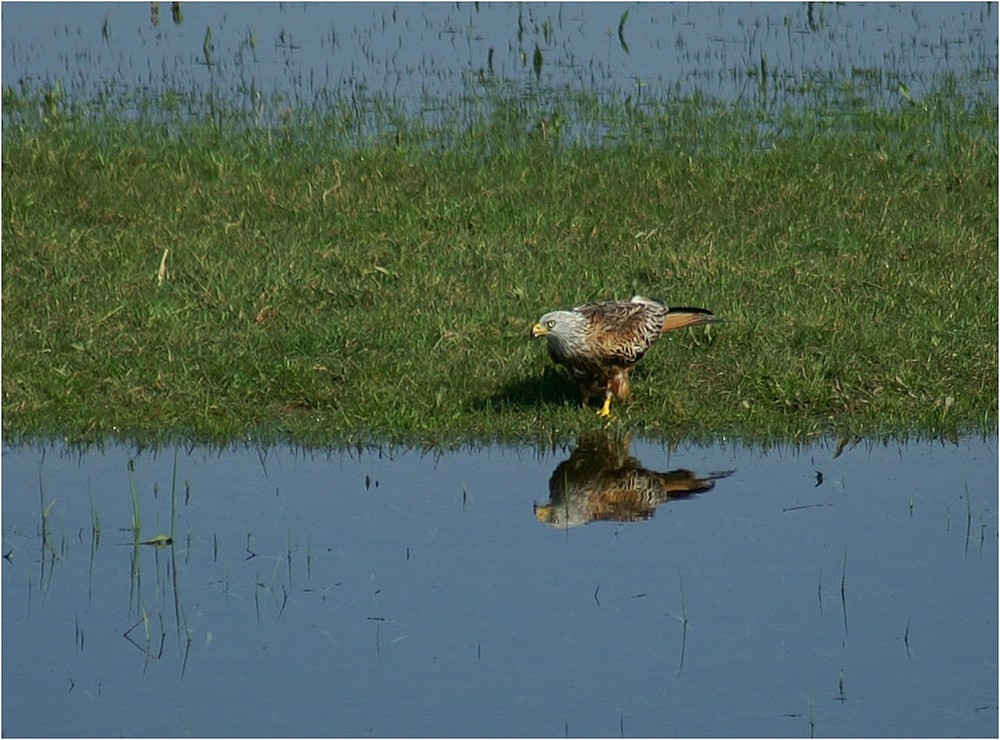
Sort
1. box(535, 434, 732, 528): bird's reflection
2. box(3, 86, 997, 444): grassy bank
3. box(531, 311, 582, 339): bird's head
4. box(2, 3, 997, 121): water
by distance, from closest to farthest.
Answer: box(535, 434, 732, 528): bird's reflection < box(531, 311, 582, 339): bird's head < box(3, 86, 997, 444): grassy bank < box(2, 3, 997, 121): water

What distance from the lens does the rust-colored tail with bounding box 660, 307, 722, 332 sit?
Result: 9211 mm

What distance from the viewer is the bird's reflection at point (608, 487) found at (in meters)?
7.57

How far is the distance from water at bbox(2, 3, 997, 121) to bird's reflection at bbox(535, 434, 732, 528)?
23.3ft

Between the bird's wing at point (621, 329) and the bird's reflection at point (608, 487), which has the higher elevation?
the bird's wing at point (621, 329)

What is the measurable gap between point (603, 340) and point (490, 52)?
30.4 feet

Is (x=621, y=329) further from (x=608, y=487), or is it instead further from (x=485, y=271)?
(x=485, y=271)

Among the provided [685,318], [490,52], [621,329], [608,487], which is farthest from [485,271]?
[490,52]

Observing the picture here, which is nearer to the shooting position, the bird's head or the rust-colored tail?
the bird's head

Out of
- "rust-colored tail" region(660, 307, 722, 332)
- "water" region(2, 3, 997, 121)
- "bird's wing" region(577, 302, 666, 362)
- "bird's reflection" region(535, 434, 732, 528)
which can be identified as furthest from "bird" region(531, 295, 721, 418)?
"water" region(2, 3, 997, 121)

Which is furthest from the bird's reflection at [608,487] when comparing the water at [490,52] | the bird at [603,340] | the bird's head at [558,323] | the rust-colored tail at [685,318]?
the water at [490,52]

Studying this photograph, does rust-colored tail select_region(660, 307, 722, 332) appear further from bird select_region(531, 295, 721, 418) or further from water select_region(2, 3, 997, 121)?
water select_region(2, 3, 997, 121)

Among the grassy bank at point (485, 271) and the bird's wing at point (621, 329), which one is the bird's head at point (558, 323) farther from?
the grassy bank at point (485, 271)

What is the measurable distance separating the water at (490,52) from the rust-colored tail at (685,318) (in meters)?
6.11

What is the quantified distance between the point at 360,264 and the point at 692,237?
223 centimetres
